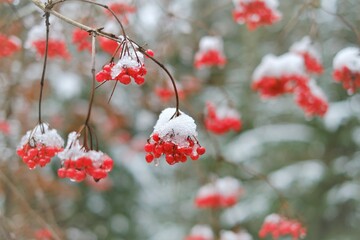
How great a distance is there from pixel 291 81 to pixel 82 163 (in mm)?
2035

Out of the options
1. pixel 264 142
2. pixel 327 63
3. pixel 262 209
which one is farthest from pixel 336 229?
pixel 327 63

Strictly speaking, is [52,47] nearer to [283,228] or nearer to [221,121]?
[221,121]

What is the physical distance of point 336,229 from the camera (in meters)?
7.25

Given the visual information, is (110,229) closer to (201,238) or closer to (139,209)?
(139,209)

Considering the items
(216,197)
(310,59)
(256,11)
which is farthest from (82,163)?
(216,197)

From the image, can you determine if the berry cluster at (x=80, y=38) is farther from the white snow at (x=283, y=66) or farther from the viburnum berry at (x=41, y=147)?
the viburnum berry at (x=41, y=147)

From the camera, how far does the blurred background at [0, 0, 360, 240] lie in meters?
6.96

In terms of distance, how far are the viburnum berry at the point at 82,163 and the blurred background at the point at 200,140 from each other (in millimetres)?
3644

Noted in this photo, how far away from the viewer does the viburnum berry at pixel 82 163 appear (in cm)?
205

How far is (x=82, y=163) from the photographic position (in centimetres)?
205

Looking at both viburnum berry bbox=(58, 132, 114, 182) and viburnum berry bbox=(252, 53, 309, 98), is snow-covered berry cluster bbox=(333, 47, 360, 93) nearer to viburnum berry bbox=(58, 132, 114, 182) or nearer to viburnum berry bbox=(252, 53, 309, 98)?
viburnum berry bbox=(252, 53, 309, 98)

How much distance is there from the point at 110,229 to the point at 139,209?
0.61 m

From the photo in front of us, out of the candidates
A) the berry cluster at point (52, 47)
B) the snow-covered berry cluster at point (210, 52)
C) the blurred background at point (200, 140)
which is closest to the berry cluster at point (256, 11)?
the snow-covered berry cluster at point (210, 52)

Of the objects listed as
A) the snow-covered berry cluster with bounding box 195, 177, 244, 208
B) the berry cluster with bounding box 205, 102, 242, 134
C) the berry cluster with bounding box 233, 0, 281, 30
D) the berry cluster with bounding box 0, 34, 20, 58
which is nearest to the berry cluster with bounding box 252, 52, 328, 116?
the berry cluster with bounding box 233, 0, 281, 30
